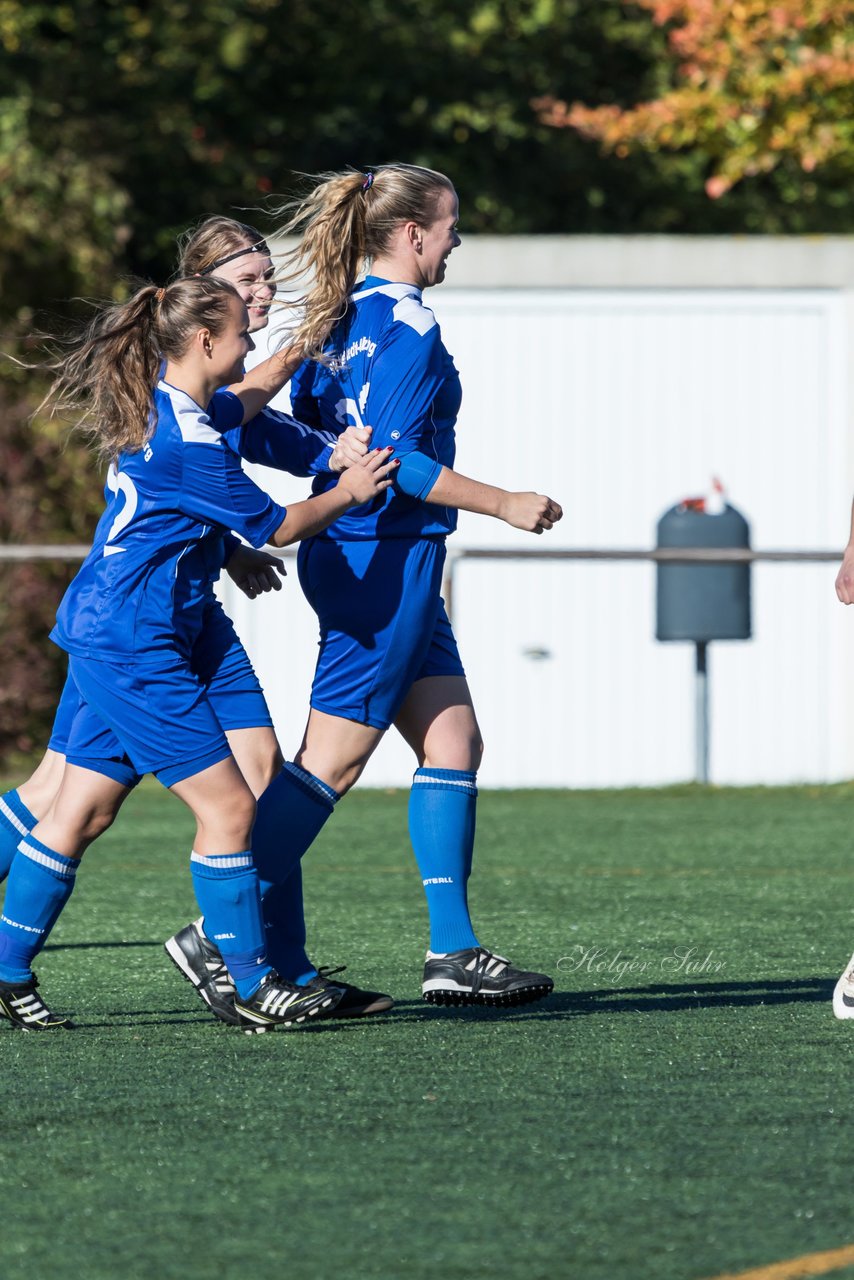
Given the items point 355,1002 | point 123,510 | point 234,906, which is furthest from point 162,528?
point 355,1002

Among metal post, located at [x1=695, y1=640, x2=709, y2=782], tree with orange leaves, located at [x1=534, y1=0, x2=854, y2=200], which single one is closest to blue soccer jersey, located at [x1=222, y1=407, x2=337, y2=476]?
metal post, located at [x1=695, y1=640, x2=709, y2=782]

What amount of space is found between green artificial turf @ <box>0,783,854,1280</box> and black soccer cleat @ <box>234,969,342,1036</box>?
6cm

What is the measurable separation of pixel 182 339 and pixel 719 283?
9043mm

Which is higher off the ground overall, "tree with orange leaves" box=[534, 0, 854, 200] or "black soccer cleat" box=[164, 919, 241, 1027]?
"tree with orange leaves" box=[534, 0, 854, 200]

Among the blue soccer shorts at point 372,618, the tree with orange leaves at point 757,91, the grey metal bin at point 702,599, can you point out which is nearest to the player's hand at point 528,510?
the blue soccer shorts at point 372,618

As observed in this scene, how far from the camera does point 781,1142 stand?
3.63m

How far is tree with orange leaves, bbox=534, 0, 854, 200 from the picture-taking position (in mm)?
16438

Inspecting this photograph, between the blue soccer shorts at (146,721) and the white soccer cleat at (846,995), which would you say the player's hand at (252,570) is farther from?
the white soccer cleat at (846,995)

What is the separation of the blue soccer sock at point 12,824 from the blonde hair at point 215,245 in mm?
1278

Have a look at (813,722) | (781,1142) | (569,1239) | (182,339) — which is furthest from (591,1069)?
(813,722)

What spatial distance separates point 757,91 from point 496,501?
42.3 ft

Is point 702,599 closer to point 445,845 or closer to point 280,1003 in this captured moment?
point 445,845

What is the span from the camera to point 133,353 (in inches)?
179

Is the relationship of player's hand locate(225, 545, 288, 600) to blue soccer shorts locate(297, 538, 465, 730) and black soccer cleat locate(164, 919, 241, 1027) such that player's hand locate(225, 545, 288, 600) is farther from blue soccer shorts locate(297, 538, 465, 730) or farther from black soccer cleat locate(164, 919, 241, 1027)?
black soccer cleat locate(164, 919, 241, 1027)
